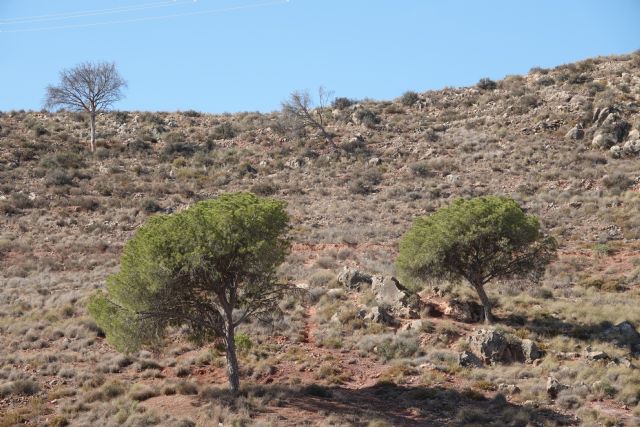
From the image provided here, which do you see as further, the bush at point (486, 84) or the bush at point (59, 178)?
the bush at point (486, 84)

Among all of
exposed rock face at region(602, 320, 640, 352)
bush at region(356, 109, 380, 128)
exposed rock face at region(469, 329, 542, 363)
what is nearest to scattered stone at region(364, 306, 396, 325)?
exposed rock face at region(469, 329, 542, 363)

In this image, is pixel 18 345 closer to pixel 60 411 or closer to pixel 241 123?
pixel 60 411

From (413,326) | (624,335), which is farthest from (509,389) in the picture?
(624,335)

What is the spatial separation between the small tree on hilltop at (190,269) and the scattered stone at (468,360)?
7860 mm

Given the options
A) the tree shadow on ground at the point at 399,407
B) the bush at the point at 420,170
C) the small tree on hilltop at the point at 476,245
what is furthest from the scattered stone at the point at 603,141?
the tree shadow on ground at the point at 399,407

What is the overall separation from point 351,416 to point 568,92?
181 ft

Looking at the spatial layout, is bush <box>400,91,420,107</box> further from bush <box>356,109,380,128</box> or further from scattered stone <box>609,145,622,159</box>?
scattered stone <box>609,145,622,159</box>

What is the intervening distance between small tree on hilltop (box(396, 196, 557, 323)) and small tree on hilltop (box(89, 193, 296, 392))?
351 inches

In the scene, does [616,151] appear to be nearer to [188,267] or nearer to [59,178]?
[188,267]

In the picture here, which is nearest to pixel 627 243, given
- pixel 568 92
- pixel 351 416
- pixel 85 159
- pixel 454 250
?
pixel 454 250

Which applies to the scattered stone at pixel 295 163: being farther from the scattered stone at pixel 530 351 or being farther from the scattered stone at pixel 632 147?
the scattered stone at pixel 530 351

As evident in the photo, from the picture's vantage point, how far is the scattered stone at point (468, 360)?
20.0m

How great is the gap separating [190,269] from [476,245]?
528 inches

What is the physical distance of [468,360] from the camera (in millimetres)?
20094
